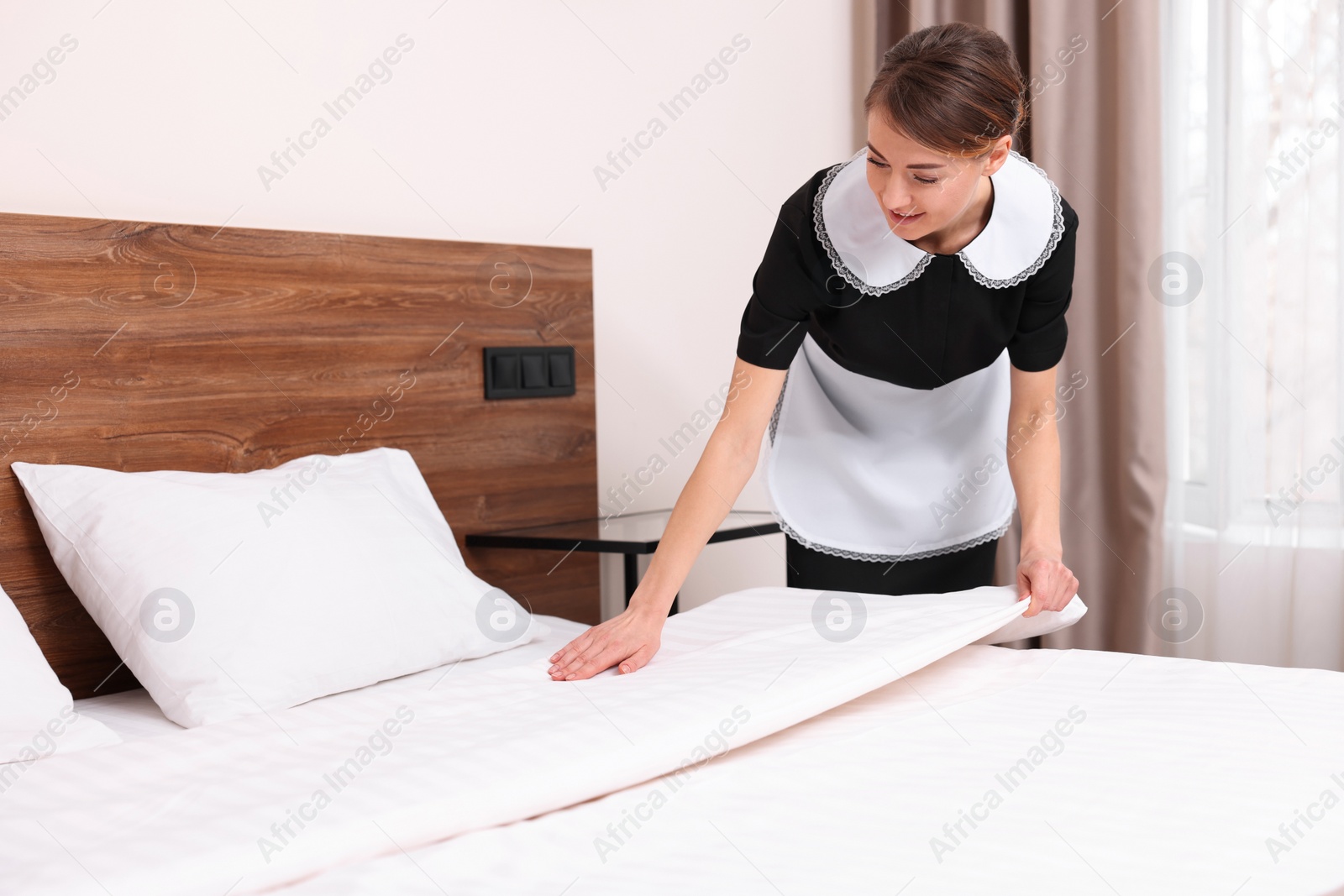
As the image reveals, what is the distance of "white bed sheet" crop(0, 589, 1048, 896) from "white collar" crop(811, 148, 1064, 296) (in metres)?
Result: 0.45

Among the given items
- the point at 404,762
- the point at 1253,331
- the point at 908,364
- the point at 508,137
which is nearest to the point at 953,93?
the point at 908,364

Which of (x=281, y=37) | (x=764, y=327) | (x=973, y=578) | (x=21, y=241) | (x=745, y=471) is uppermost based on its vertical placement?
(x=281, y=37)

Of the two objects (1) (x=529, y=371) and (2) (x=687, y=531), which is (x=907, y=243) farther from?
(1) (x=529, y=371)

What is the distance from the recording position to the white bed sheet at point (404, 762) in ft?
2.82

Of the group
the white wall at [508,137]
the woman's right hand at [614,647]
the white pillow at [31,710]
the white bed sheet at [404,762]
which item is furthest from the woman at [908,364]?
the white wall at [508,137]

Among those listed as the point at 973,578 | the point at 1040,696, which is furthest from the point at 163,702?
the point at 973,578

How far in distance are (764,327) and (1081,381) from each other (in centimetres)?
140

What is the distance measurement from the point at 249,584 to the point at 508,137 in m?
1.14

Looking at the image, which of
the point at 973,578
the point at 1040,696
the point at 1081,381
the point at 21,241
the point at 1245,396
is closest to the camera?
the point at 1040,696

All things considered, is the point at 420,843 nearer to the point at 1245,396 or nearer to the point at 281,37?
the point at 281,37

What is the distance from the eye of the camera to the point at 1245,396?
2471 millimetres

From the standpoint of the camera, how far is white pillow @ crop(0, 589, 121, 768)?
128 centimetres

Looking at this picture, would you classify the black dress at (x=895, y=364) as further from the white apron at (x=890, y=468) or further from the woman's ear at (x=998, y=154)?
the woman's ear at (x=998, y=154)

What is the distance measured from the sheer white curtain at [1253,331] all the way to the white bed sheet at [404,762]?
134cm
